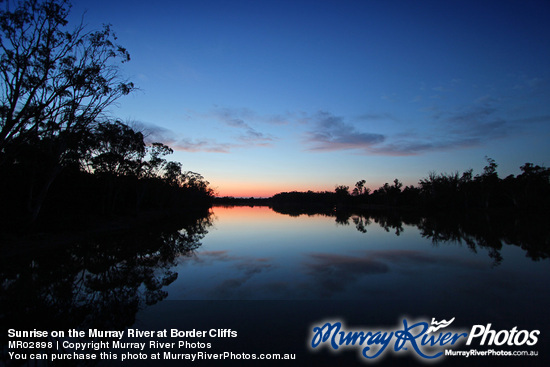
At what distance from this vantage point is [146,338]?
5.70 m

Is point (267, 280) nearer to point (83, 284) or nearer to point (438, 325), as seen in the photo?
point (438, 325)

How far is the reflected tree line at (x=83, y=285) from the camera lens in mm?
6680

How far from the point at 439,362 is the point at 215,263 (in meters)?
10.1

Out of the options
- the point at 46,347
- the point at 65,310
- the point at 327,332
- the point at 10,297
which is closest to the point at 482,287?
the point at 327,332

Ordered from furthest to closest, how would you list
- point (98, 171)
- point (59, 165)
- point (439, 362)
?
point (98, 171) → point (59, 165) → point (439, 362)

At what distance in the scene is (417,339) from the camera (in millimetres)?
5594

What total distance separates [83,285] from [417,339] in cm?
1088

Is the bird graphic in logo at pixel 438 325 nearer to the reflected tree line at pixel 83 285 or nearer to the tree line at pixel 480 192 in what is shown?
the reflected tree line at pixel 83 285

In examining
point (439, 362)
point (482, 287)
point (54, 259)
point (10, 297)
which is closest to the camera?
point (439, 362)

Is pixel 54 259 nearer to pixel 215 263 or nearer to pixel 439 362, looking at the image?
pixel 215 263

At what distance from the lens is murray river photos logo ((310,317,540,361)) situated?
517cm

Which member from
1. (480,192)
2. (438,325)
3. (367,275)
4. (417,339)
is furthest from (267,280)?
(480,192)

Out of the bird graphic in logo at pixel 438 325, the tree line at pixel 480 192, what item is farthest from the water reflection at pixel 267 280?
the tree line at pixel 480 192

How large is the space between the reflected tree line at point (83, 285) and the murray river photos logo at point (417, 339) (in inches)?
196
